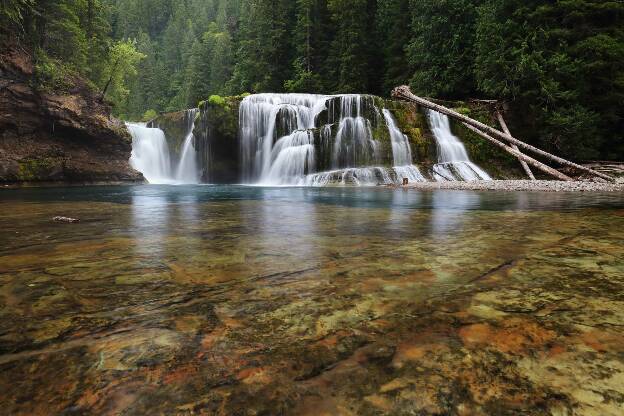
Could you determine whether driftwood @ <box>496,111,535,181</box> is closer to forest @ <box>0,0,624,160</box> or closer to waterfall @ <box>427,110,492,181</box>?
forest @ <box>0,0,624,160</box>

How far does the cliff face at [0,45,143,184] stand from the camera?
661 inches

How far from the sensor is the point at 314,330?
1537 mm

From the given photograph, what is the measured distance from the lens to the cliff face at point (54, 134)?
1680cm

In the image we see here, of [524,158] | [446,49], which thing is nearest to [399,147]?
[524,158]

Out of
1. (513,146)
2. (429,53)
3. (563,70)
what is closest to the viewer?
(563,70)

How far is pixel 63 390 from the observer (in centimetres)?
113

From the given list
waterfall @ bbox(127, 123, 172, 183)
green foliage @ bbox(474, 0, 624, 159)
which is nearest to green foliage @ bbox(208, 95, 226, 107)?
waterfall @ bbox(127, 123, 172, 183)

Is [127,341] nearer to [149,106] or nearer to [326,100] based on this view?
[326,100]

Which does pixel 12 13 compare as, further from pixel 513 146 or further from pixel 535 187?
pixel 513 146

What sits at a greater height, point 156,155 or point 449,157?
point 156,155

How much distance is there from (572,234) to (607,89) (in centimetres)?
1983

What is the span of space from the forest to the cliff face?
905 millimetres

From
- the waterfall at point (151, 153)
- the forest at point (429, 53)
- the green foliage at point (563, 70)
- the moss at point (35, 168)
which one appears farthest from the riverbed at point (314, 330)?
the waterfall at point (151, 153)

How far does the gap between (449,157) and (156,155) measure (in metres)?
20.0
